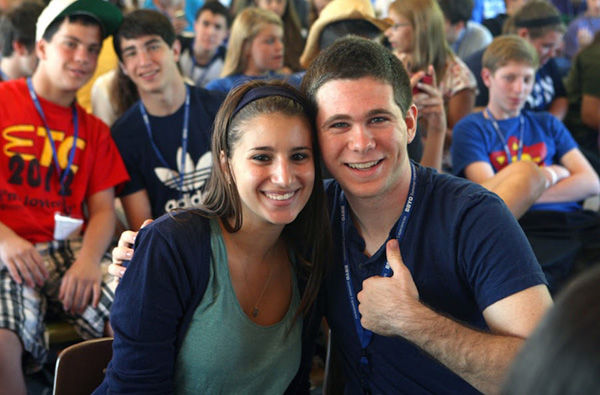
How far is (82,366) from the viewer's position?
1687mm

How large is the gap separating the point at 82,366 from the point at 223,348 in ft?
1.28

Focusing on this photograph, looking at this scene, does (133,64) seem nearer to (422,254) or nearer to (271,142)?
(271,142)

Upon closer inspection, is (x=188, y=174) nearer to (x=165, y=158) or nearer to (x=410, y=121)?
(x=165, y=158)

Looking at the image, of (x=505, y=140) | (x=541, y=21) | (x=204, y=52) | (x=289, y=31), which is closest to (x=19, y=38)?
(x=204, y=52)

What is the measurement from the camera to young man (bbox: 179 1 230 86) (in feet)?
15.0

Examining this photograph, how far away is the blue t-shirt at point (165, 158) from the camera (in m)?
2.90

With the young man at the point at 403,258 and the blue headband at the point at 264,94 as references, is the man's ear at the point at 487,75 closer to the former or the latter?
the young man at the point at 403,258

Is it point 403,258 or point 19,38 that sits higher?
point 19,38

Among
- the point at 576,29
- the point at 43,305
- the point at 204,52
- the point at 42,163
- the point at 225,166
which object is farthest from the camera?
the point at 576,29

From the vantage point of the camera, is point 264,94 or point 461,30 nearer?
point 264,94

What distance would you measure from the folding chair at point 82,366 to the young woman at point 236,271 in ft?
0.39

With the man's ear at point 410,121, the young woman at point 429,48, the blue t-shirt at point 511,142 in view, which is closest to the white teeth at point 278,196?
the man's ear at point 410,121

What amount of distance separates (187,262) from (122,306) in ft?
0.58

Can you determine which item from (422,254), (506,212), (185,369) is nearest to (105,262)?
(185,369)
